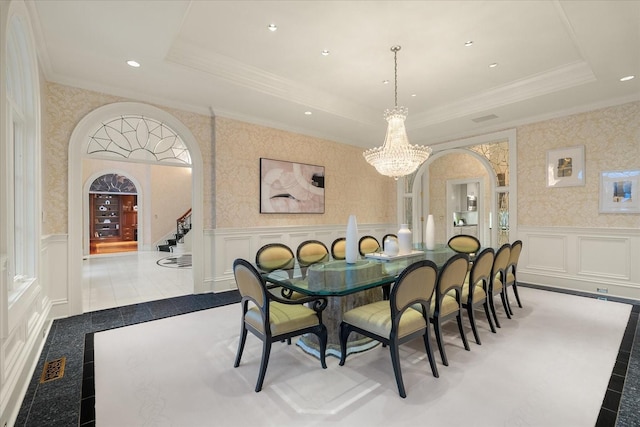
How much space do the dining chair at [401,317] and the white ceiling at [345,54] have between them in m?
2.37

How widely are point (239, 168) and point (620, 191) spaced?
18.5 ft

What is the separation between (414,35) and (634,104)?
359 centimetres

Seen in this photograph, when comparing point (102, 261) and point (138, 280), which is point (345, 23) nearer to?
point (138, 280)

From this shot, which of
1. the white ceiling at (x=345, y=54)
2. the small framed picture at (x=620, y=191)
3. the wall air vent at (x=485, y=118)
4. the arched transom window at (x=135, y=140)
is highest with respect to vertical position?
the white ceiling at (x=345, y=54)

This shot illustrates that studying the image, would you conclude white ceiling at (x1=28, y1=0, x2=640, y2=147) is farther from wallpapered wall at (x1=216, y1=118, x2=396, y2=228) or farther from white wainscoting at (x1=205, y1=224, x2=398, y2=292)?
white wainscoting at (x1=205, y1=224, x2=398, y2=292)

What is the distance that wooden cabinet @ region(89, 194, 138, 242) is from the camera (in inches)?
512

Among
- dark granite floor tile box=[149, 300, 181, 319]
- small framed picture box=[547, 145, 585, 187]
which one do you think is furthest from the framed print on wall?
small framed picture box=[547, 145, 585, 187]

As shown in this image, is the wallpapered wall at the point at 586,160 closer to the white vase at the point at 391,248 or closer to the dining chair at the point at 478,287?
the dining chair at the point at 478,287

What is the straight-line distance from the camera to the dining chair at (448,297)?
7.93 feet

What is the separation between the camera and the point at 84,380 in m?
2.21

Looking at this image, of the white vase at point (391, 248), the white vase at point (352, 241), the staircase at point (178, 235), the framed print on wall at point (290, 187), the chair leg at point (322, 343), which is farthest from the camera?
the staircase at point (178, 235)

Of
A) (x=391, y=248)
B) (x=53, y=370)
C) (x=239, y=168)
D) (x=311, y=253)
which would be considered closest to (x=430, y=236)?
(x=391, y=248)

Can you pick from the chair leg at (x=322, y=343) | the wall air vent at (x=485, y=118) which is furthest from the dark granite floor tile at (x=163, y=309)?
the wall air vent at (x=485, y=118)

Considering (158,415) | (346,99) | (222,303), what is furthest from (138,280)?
(346,99)
